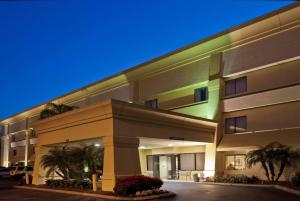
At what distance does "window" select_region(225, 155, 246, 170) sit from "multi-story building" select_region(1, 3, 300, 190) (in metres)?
0.08

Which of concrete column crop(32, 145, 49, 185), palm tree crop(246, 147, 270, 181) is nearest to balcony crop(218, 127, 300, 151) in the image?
palm tree crop(246, 147, 270, 181)

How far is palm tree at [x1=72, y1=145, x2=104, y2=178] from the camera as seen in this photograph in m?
27.1

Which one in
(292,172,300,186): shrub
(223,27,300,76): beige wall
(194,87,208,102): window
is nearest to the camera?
(292,172,300,186): shrub

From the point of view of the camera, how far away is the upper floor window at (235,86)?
3081 centimetres

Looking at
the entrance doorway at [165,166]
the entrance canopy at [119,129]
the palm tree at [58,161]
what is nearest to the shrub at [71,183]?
the palm tree at [58,161]

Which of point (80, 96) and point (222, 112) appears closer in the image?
point (222, 112)

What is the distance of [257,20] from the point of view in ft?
92.0

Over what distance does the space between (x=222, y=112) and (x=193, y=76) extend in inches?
175

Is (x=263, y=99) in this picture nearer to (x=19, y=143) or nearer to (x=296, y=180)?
(x=296, y=180)

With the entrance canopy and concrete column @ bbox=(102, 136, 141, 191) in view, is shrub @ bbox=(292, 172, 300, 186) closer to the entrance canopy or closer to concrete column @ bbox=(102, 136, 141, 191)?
the entrance canopy

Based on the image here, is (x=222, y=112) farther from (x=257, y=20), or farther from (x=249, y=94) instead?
(x=257, y=20)

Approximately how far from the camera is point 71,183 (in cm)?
2628

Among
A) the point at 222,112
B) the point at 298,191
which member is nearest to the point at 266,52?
the point at 222,112

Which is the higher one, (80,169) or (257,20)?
(257,20)
